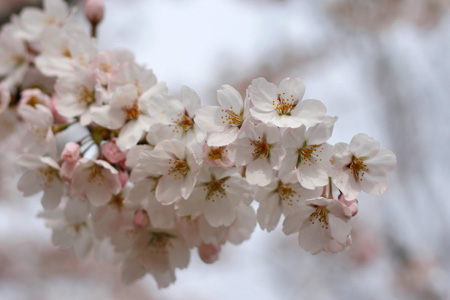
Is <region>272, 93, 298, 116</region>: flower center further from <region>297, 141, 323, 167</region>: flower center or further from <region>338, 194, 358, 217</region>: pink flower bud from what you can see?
<region>338, 194, 358, 217</region>: pink flower bud

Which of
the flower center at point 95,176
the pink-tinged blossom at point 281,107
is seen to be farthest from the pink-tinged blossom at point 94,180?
the pink-tinged blossom at point 281,107

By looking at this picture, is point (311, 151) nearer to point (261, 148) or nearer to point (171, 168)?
point (261, 148)

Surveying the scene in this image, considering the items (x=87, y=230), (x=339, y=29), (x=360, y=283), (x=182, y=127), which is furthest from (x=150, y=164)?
(x=360, y=283)

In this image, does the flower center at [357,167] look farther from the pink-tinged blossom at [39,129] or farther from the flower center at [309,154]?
the pink-tinged blossom at [39,129]

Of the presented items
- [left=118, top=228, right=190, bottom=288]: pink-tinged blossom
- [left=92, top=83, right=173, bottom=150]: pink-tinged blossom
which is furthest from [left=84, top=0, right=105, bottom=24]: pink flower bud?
[left=118, top=228, right=190, bottom=288]: pink-tinged blossom

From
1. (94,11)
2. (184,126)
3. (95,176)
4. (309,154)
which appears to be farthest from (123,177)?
(94,11)

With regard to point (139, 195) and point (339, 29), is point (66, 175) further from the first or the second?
point (339, 29)

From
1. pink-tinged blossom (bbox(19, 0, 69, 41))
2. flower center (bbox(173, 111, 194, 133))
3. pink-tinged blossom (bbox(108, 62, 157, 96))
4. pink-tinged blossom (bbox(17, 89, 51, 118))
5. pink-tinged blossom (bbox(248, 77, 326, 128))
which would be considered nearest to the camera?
pink-tinged blossom (bbox(248, 77, 326, 128))
